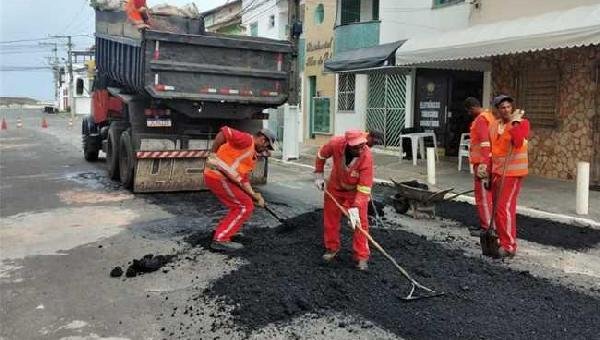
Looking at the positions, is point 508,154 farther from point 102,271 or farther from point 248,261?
point 102,271

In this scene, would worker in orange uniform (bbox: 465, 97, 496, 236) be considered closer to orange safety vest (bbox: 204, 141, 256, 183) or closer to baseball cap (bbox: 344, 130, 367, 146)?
baseball cap (bbox: 344, 130, 367, 146)

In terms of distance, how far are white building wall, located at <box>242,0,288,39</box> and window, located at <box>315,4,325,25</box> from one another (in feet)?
13.4

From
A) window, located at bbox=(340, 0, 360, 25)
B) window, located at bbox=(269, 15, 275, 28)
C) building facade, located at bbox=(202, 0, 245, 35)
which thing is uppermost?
building facade, located at bbox=(202, 0, 245, 35)

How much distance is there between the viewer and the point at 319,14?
22.2 metres

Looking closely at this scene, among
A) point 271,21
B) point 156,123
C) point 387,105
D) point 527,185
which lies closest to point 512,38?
point 527,185

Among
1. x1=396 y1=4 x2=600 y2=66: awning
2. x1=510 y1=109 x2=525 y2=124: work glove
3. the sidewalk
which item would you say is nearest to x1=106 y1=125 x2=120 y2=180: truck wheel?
the sidewalk

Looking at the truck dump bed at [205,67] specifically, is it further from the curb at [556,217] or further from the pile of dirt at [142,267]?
the pile of dirt at [142,267]

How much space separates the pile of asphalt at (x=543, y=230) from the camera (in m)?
7.09

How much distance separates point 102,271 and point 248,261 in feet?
4.40

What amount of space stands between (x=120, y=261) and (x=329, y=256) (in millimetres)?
2039

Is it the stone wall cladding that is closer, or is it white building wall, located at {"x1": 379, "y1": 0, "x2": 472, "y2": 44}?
the stone wall cladding

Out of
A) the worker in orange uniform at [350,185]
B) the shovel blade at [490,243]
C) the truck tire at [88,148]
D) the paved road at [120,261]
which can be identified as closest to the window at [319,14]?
the truck tire at [88,148]

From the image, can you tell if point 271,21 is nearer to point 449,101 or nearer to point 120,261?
point 449,101

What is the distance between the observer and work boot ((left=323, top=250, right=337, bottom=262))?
575cm
